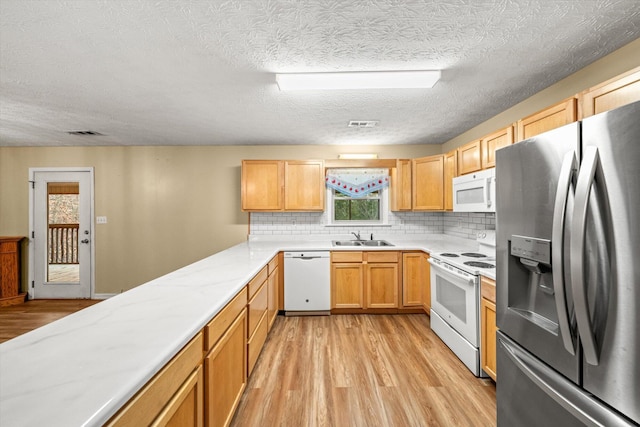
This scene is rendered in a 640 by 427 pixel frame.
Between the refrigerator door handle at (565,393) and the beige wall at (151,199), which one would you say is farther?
the beige wall at (151,199)

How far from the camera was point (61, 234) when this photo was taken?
14.3 feet

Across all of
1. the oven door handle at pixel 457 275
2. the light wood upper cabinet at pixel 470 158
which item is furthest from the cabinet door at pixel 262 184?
the light wood upper cabinet at pixel 470 158

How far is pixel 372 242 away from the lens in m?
4.04

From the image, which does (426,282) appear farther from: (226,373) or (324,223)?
(226,373)

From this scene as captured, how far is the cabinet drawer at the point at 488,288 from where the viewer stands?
2.01m

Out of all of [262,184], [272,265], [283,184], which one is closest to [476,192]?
[272,265]

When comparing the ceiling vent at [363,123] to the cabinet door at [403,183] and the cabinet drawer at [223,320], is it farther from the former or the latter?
the cabinet drawer at [223,320]

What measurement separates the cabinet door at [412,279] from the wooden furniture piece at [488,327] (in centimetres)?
135

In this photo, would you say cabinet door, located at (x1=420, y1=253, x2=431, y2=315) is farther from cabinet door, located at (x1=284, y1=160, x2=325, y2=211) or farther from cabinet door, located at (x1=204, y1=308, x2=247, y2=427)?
cabinet door, located at (x1=204, y1=308, x2=247, y2=427)

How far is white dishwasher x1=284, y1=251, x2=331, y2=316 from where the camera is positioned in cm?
352

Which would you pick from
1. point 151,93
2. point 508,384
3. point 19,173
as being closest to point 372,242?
Result: point 508,384

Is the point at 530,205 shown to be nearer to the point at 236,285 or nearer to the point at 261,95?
the point at 236,285

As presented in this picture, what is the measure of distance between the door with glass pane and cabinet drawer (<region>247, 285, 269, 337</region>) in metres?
3.43

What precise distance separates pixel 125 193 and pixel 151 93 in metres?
2.58
